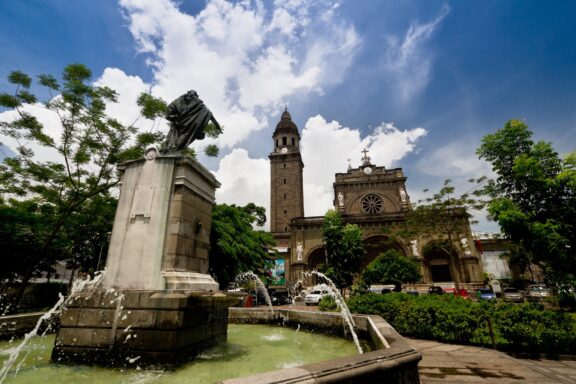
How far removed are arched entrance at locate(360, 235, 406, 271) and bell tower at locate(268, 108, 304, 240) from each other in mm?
11291

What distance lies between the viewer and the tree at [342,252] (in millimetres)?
26484

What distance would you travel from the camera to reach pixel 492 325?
23.1 feet

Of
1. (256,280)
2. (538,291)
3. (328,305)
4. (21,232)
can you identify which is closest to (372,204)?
(538,291)

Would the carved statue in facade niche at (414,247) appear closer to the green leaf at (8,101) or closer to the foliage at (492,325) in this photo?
the foliage at (492,325)

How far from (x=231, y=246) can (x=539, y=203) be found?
1269 cm

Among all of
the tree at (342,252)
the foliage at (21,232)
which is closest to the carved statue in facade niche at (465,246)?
the tree at (342,252)

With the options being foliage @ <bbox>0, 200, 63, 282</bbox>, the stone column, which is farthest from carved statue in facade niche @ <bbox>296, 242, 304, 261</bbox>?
the stone column

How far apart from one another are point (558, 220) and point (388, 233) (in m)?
27.7

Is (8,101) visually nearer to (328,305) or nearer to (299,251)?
(328,305)

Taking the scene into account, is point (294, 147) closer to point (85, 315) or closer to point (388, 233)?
point (388, 233)

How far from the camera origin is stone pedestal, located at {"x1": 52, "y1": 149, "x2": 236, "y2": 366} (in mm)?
3893

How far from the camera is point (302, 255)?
3700cm

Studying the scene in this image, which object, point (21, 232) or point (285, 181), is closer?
point (21, 232)

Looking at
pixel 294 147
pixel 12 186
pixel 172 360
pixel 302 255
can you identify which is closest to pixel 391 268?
pixel 302 255
